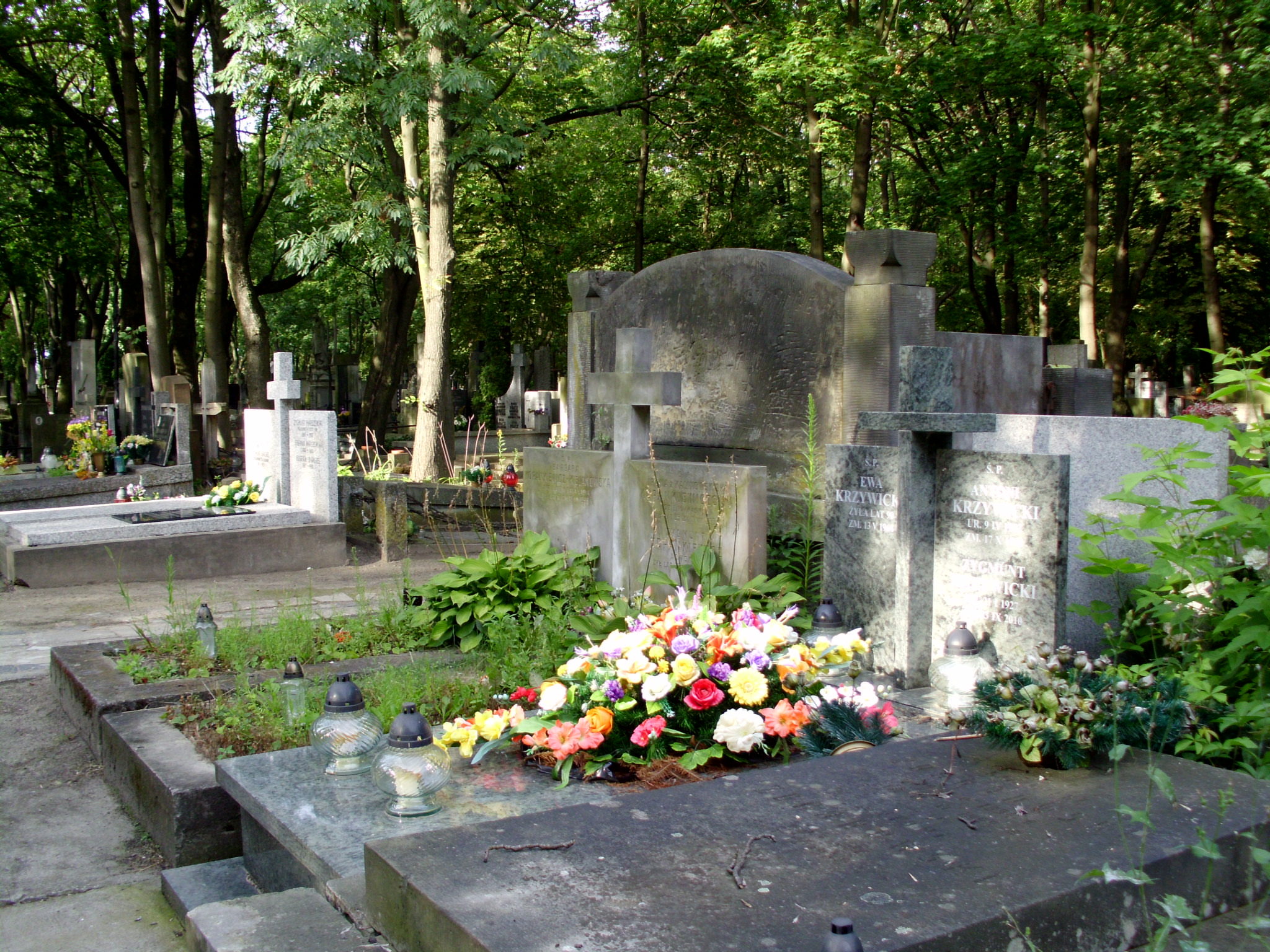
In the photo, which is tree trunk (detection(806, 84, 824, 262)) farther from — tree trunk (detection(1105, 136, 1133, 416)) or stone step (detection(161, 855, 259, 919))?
stone step (detection(161, 855, 259, 919))

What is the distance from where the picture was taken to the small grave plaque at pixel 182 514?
1049 centimetres

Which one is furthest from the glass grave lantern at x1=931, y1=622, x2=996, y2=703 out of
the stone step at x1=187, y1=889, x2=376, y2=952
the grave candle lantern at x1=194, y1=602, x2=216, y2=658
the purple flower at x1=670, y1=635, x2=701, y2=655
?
the grave candle lantern at x1=194, y1=602, x2=216, y2=658

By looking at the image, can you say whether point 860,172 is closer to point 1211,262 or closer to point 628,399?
point 1211,262

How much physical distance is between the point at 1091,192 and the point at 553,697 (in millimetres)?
18506

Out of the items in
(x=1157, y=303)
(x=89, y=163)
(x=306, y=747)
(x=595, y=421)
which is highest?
(x=89, y=163)

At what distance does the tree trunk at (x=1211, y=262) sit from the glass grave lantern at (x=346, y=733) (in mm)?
18974

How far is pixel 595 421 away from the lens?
32.7 ft

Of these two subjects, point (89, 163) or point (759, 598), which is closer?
point (759, 598)

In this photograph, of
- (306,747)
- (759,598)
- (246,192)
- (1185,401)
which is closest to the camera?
(306,747)

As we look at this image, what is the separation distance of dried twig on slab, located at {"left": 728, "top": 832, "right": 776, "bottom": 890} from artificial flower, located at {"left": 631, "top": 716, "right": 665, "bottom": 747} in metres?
1.14

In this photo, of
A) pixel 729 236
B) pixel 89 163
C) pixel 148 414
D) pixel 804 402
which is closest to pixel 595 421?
pixel 804 402

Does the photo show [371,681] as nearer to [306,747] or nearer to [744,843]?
[306,747]

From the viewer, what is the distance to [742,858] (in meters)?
2.55

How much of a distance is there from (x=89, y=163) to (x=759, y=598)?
25339mm
